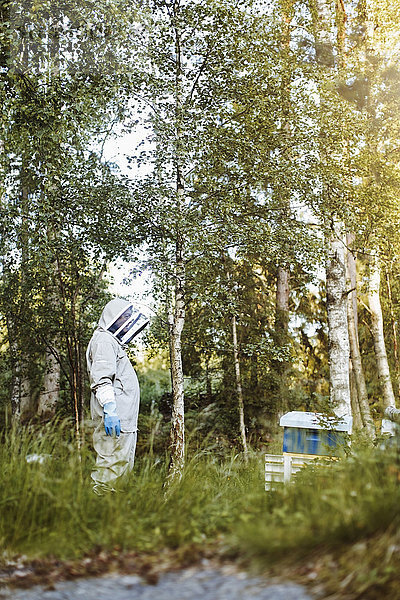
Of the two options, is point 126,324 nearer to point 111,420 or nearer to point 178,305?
point 111,420

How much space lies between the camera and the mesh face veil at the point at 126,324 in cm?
→ 511

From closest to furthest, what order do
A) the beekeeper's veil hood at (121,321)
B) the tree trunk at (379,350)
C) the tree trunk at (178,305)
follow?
the beekeeper's veil hood at (121,321), the tree trunk at (178,305), the tree trunk at (379,350)

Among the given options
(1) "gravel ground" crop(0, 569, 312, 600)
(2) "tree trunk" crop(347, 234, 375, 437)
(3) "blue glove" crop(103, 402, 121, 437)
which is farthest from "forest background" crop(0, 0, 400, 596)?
(1) "gravel ground" crop(0, 569, 312, 600)

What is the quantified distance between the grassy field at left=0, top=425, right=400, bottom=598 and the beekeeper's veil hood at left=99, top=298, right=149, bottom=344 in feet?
4.26

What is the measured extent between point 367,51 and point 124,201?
840 cm

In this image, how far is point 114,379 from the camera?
16.6 feet

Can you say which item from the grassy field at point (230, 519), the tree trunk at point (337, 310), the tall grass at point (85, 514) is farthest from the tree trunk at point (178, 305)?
the tall grass at point (85, 514)

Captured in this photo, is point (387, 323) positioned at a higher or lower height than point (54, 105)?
lower

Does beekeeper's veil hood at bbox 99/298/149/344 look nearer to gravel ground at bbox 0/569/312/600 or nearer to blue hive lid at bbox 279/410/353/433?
blue hive lid at bbox 279/410/353/433

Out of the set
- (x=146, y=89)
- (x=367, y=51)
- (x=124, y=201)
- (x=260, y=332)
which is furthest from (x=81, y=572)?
(x=367, y=51)

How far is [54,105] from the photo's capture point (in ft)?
27.3

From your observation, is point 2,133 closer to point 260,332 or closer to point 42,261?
point 42,261

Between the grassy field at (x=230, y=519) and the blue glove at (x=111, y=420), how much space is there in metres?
0.62

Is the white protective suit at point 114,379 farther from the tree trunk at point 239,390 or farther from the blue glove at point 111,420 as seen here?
the tree trunk at point 239,390
